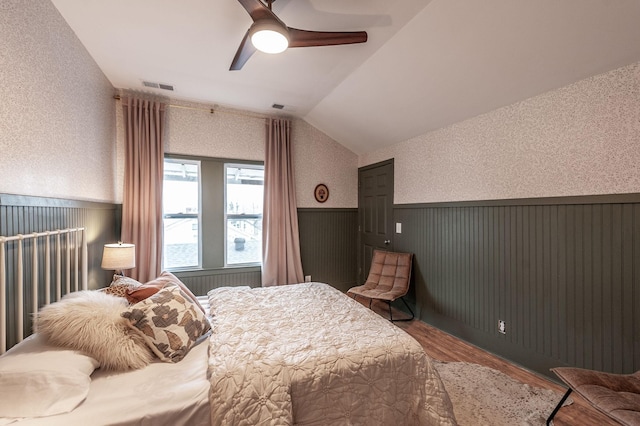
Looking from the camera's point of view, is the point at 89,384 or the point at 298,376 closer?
the point at 89,384

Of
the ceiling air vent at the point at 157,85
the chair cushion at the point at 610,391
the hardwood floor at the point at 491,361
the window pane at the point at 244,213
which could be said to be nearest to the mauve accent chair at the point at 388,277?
the hardwood floor at the point at 491,361

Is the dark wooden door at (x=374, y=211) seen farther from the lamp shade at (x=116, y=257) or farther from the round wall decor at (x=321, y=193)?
the lamp shade at (x=116, y=257)

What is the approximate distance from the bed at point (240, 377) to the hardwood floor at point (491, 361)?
1037 millimetres

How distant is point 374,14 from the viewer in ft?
6.66

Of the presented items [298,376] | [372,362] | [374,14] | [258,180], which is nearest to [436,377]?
[372,362]

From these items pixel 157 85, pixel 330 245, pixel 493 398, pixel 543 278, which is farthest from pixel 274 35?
pixel 330 245

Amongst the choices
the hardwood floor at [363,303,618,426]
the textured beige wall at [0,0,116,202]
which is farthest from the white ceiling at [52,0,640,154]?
the hardwood floor at [363,303,618,426]

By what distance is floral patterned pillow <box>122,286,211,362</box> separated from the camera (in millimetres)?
1495

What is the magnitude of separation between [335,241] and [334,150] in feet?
4.91

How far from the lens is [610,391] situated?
140 cm

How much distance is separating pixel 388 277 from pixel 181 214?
2.89m

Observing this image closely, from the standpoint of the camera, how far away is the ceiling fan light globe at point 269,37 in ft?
5.29

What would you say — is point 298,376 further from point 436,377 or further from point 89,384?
point 89,384

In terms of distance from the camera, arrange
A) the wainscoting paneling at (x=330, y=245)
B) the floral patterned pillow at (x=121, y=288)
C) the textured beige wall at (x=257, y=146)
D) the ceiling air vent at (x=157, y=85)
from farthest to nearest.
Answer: the wainscoting paneling at (x=330, y=245) → the textured beige wall at (x=257, y=146) → the ceiling air vent at (x=157, y=85) → the floral patterned pillow at (x=121, y=288)
